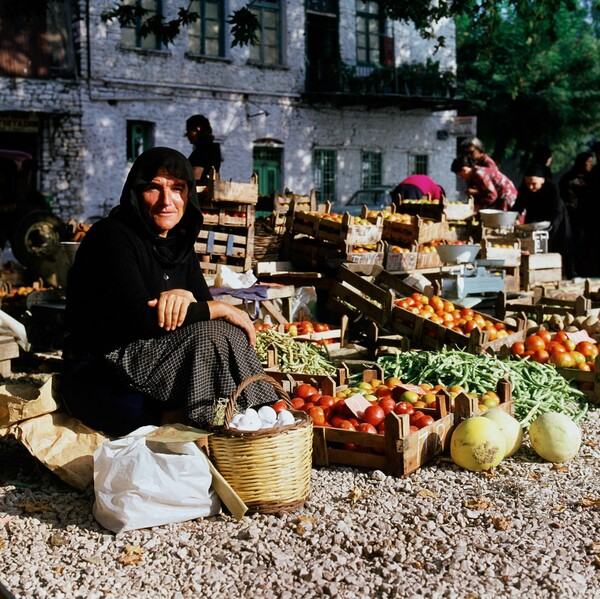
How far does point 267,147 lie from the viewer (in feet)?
76.5

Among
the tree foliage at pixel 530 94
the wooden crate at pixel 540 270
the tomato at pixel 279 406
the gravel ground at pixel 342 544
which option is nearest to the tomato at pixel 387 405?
the gravel ground at pixel 342 544

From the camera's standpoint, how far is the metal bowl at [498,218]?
33.2 feet

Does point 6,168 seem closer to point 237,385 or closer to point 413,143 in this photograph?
point 237,385

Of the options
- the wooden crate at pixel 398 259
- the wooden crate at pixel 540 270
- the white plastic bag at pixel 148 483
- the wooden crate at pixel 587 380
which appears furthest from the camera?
the wooden crate at pixel 540 270

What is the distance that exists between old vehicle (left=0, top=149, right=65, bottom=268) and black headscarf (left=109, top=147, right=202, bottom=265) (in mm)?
7632

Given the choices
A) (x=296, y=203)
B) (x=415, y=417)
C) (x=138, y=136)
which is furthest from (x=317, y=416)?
(x=138, y=136)

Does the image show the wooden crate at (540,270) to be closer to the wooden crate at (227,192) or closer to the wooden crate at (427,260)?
the wooden crate at (427,260)

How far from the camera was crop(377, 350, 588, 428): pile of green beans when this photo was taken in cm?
561

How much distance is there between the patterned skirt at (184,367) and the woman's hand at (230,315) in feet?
0.17

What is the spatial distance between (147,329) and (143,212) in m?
0.71

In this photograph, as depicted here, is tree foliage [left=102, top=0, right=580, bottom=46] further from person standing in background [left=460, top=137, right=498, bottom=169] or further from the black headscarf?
the black headscarf

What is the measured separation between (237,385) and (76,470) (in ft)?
3.00

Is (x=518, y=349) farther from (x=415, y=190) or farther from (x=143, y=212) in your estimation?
(x=415, y=190)

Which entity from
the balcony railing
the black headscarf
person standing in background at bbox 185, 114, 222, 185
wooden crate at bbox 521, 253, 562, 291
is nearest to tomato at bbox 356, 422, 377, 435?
the black headscarf
